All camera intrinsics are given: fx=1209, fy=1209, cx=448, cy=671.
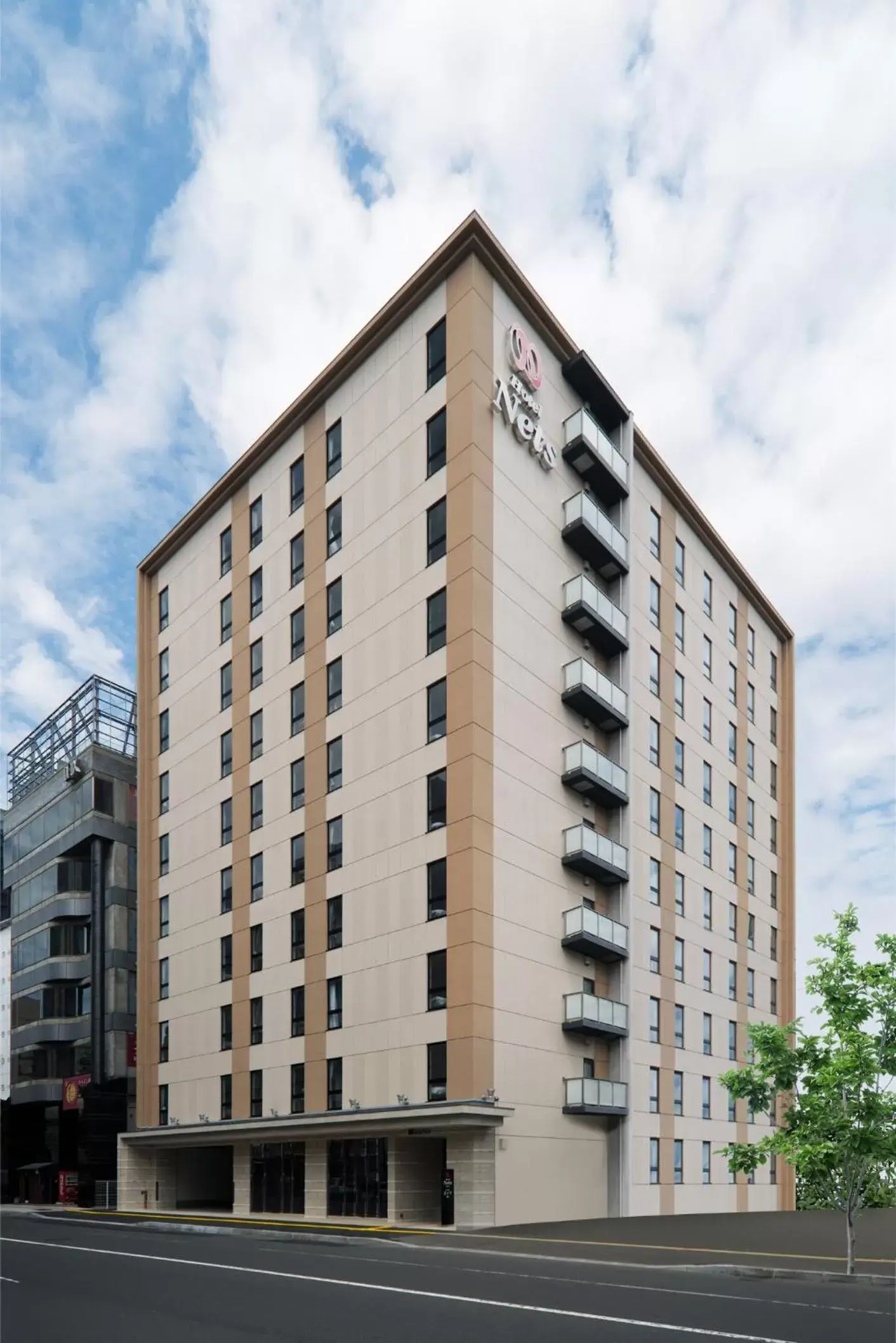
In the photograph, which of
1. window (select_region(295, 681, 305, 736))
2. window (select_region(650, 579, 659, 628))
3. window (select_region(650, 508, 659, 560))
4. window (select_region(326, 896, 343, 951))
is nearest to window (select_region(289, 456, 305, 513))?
window (select_region(295, 681, 305, 736))

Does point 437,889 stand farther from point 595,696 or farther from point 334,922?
point 595,696

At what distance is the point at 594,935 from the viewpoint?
40.7 m

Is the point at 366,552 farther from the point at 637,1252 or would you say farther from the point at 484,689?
the point at 637,1252

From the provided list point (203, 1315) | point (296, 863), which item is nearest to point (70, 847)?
point (296, 863)

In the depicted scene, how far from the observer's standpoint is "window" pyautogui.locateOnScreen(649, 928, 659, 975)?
150ft

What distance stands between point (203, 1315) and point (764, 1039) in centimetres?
1145

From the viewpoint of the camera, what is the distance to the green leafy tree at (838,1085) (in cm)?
2188

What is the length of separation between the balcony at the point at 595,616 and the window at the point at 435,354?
337 inches

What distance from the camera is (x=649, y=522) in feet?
166

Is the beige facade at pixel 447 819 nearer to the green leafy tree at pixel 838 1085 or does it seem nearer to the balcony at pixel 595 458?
the balcony at pixel 595 458

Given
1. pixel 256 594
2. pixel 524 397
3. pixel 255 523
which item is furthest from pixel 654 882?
pixel 255 523

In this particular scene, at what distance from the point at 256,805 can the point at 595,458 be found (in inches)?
745

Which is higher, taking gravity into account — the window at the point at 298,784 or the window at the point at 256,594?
the window at the point at 256,594

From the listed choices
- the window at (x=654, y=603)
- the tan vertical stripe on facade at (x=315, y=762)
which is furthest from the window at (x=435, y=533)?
the window at (x=654, y=603)
